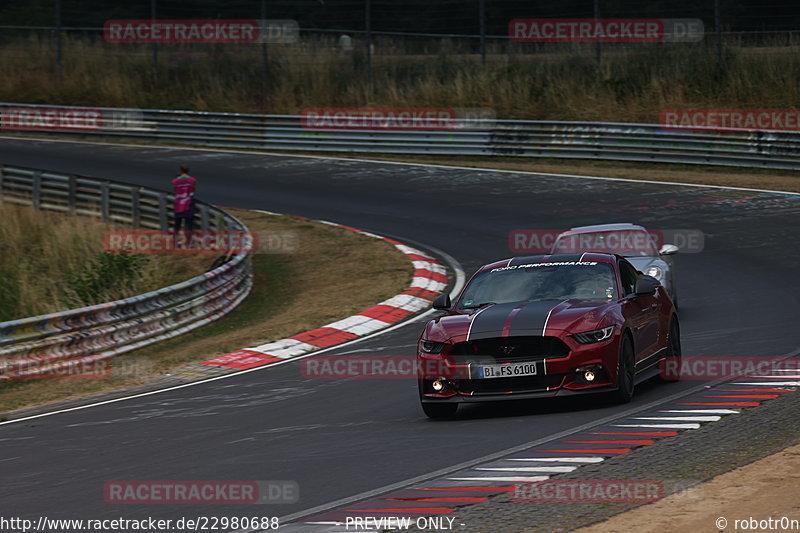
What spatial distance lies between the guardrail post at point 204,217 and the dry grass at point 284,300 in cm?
125

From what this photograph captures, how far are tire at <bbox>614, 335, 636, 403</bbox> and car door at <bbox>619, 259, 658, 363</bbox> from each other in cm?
19

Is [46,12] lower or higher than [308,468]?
higher

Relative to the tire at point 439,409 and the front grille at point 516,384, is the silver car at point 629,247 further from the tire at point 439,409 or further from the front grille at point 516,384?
the front grille at point 516,384

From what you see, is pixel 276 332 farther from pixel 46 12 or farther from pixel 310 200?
pixel 46 12

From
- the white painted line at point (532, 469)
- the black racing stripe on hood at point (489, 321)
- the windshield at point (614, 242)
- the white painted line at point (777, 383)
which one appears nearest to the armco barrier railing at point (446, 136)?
the windshield at point (614, 242)

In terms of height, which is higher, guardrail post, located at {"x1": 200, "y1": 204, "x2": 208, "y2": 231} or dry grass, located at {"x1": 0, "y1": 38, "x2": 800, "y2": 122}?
dry grass, located at {"x1": 0, "y1": 38, "x2": 800, "y2": 122}

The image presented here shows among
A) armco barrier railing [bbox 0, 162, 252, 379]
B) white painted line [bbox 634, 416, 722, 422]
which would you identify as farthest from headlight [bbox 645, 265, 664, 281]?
armco barrier railing [bbox 0, 162, 252, 379]

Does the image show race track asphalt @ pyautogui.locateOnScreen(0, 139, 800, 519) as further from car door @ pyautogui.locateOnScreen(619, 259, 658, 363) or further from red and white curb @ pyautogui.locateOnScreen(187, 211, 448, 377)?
red and white curb @ pyautogui.locateOnScreen(187, 211, 448, 377)

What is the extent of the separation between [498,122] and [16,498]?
89.4ft

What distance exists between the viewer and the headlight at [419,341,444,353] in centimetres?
1027

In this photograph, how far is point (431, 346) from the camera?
→ 408 inches

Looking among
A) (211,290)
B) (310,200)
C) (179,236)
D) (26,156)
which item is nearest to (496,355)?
(211,290)

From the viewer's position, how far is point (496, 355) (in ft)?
32.9

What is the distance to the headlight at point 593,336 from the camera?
392 inches
